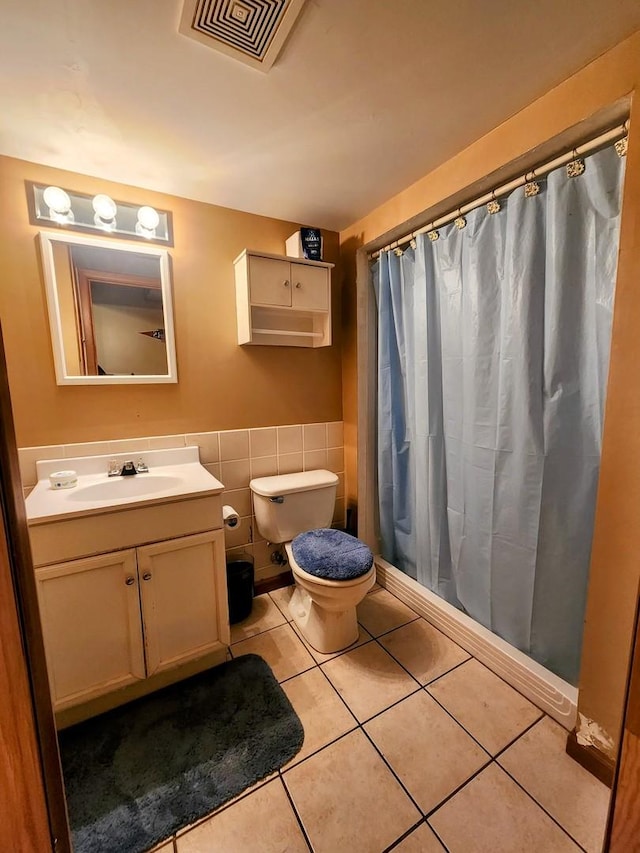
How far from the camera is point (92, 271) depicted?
1473mm

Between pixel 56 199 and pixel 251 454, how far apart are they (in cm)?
134

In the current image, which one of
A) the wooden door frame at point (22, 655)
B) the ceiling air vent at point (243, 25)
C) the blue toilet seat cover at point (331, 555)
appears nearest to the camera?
the wooden door frame at point (22, 655)

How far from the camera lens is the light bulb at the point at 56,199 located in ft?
4.40

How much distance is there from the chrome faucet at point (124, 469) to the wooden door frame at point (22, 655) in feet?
3.77

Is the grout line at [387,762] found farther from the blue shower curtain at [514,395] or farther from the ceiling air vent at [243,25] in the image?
the ceiling air vent at [243,25]

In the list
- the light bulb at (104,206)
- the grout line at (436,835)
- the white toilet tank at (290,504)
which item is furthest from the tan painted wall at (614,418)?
the light bulb at (104,206)

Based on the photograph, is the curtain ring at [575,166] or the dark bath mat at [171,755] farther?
the curtain ring at [575,166]

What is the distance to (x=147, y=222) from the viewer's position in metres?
1.52

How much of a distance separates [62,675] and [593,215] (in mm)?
2261

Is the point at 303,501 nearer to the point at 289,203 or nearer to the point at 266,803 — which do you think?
the point at 266,803

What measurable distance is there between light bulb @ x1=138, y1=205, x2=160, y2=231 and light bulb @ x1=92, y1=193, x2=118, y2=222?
99mm

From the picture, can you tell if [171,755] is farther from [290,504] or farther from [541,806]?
[541,806]

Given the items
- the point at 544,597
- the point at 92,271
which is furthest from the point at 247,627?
the point at 92,271

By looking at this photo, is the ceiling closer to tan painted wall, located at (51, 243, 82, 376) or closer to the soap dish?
tan painted wall, located at (51, 243, 82, 376)
